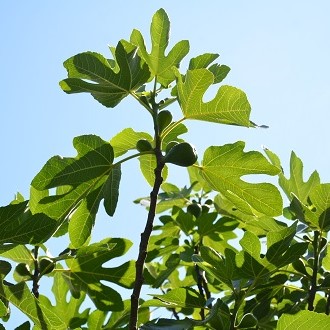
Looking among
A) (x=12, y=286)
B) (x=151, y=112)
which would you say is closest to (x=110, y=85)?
(x=151, y=112)

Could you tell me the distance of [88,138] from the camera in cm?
257

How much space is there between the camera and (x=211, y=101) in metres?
2.55

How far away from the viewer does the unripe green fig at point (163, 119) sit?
2.53 meters

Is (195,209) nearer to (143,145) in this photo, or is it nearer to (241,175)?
(241,175)

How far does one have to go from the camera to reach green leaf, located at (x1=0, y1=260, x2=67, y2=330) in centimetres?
216

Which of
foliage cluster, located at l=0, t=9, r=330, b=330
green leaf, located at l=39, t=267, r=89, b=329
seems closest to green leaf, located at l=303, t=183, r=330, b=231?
foliage cluster, located at l=0, t=9, r=330, b=330

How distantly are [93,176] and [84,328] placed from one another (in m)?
0.93

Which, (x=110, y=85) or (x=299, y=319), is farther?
(x=110, y=85)

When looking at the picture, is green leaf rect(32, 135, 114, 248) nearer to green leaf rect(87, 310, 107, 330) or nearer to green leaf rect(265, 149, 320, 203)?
green leaf rect(87, 310, 107, 330)

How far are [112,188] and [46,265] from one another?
0.43 meters

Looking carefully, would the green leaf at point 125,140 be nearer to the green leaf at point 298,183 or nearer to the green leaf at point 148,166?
the green leaf at point 148,166

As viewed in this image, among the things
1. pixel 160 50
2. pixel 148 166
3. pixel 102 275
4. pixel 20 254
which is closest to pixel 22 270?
pixel 20 254

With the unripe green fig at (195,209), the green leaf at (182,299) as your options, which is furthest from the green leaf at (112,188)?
the unripe green fig at (195,209)

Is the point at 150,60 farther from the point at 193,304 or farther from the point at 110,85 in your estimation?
the point at 193,304
